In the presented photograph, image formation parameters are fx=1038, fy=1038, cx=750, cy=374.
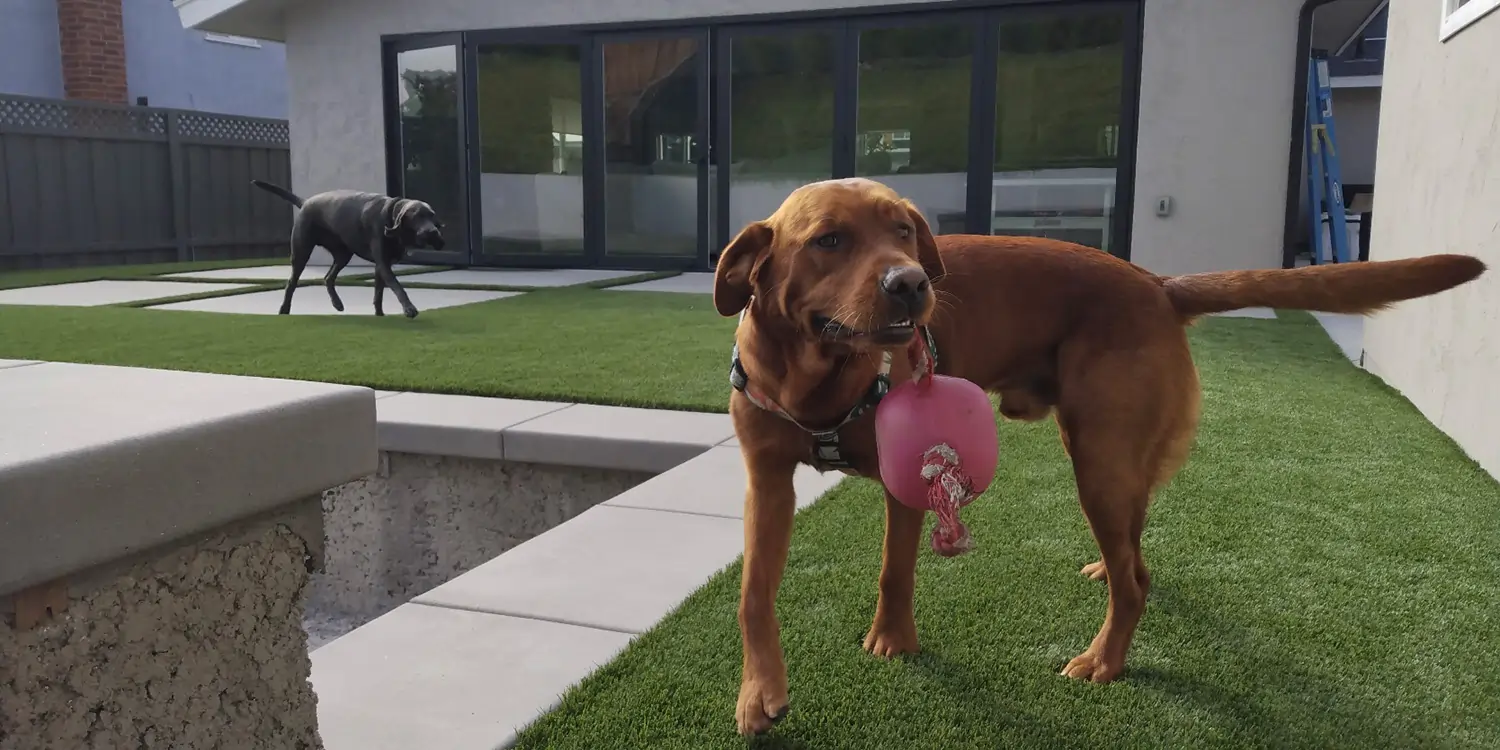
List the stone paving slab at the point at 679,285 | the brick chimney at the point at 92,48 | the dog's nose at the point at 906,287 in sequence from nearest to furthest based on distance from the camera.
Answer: the dog's nose at the point at 906,287 < the stone paving slab at the point at 679,285 < the brick chimney at the point at 92,48

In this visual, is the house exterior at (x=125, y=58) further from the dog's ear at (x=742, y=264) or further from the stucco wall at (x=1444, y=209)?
the dog's ear at (x=742, y=264)

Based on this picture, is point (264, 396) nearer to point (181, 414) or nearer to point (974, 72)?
point (181, 414)

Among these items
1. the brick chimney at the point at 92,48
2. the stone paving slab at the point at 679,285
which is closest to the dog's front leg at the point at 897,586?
the stone paving slab at the point at 679,285

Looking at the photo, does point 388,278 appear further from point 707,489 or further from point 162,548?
point 162,548

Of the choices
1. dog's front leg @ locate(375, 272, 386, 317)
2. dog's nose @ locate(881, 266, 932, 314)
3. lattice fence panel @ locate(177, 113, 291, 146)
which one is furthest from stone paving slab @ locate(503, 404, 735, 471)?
lattice fence panel @ locate(177, 113, 291, 146)

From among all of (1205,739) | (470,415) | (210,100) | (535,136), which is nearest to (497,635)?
(1205,739)

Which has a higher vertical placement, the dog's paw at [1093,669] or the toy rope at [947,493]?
the toy rope at [947,493]

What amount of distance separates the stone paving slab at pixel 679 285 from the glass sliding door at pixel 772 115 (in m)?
0.76

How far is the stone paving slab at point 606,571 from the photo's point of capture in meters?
2.15

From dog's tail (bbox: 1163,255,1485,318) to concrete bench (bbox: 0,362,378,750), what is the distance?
4.99ft

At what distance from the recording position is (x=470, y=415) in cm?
369

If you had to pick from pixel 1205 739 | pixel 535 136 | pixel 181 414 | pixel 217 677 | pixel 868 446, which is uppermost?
pixel 535 136

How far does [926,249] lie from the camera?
176 cm

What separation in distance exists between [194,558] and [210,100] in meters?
16.5
